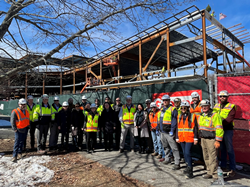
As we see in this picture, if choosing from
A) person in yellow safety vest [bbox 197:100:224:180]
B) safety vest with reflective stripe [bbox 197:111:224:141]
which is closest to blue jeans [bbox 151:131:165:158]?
person in yellow safety vest [bbox 197:100:224:180]

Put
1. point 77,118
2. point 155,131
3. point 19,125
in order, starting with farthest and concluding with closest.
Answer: point 77,118, point 155,131, point 19,125

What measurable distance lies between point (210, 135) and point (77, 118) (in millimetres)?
4882

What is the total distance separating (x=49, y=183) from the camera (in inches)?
159

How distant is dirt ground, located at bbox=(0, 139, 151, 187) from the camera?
3980 mm

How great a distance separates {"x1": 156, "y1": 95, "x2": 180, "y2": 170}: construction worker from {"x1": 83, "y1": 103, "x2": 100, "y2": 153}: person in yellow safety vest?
8.37 feet

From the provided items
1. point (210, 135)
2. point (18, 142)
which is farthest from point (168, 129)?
point (18, 142)

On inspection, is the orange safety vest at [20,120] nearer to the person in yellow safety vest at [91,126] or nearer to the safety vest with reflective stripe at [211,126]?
the person in yellow safety vest at [91,126]

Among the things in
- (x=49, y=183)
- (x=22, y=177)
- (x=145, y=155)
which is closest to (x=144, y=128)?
(x=145, y=155)

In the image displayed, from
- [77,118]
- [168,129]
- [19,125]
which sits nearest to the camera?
[168,129]

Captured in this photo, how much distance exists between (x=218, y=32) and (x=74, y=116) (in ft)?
38.3

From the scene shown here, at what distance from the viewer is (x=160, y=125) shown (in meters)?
5.40

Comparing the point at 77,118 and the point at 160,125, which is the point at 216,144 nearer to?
the point at 160,125

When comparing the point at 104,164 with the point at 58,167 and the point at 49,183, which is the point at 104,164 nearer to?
the point at 58,167

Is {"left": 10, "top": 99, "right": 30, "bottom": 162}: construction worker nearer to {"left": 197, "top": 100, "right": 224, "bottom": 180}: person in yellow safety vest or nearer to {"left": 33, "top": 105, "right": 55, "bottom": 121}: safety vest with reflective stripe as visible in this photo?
{"left": 33, "top": 105, "right": 55, "bottom": 121}: safety vest with reflective stripe
